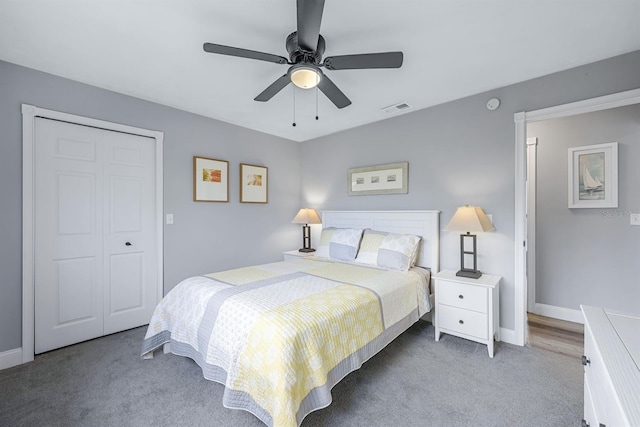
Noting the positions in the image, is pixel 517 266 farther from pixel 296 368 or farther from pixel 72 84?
pixel 72 84

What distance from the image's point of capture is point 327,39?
1.93 metres

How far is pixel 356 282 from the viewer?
7.44 feet

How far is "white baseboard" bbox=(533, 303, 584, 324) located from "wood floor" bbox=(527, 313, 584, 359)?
6cm

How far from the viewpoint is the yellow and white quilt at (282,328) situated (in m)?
1.41

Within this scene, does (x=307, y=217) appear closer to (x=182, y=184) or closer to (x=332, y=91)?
(x=182, y=184)

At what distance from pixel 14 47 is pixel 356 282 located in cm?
318

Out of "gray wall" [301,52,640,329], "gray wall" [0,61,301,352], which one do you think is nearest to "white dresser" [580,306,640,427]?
"gray wall" [301,52,640,329]

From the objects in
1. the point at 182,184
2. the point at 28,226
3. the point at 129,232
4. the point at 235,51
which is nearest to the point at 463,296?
the point at 235,51

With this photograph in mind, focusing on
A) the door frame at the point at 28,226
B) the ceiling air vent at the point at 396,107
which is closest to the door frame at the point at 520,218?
the ceiling air vent at the point at 396,107

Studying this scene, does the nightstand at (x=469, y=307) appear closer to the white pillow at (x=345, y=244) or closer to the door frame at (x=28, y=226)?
the white pillow at (x=345, y=244)

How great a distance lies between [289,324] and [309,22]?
160cm

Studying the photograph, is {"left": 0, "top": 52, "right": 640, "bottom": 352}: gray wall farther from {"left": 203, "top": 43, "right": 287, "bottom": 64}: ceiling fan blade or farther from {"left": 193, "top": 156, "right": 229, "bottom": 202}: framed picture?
{"left": 203, "top": 43, "right": 287, "bottom": 64}: ceiling fan blade

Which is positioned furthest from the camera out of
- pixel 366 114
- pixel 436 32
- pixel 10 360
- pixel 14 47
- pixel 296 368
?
pixel 366 114

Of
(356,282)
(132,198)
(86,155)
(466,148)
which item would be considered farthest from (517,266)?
(86,155)
